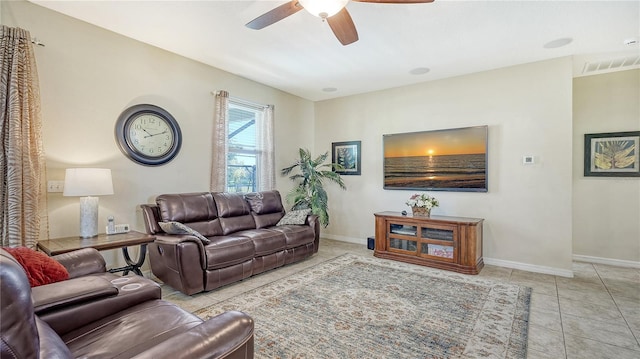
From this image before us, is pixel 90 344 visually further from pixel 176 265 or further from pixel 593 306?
pixel 593 306

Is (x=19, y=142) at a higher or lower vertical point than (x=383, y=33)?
lower

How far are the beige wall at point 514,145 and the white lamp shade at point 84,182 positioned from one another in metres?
3.94

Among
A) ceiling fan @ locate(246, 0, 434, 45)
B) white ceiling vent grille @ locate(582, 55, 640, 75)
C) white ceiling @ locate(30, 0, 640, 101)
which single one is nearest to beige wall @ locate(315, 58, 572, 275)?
white ceiling @ locate(30, 0, 640, 101)

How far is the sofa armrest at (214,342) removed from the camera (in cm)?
95

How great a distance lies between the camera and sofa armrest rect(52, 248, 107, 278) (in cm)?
188

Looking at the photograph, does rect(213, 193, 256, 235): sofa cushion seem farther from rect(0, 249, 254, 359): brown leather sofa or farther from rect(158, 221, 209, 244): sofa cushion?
rect(0, 249, 254, 359): brown leather sofa

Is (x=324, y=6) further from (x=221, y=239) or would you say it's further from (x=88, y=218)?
(x=88, y=218)

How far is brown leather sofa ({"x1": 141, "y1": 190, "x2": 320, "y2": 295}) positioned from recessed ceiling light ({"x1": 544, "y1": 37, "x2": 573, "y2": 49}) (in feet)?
11.5

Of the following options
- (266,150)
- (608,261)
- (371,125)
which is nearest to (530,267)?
(608,261)

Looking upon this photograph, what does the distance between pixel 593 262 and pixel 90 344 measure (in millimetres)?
5696

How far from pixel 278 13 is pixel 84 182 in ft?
7.33

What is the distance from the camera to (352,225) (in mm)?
5488

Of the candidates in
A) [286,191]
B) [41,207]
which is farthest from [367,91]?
[41,207]

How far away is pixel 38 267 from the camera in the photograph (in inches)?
64.5
